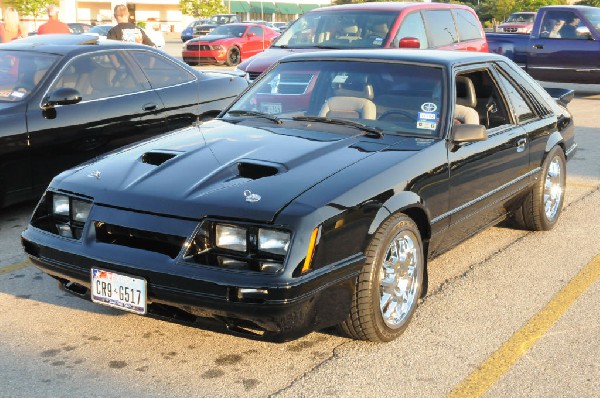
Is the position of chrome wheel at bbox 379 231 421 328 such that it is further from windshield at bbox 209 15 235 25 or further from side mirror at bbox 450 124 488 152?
windshield at bbox 209 15 235 25

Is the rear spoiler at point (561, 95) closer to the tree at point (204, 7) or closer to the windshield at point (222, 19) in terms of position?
the windshield at point (222, 19)

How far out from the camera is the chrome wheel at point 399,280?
407 cm

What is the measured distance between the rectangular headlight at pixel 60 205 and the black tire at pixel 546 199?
3.52 m

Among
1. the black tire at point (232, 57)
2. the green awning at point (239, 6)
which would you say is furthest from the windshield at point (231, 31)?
the green awning at point (239, 6)

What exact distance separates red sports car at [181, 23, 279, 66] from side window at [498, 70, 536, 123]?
1997 cm

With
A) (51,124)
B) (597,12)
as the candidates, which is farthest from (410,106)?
(597,12)

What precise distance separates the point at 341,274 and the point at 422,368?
617 mm

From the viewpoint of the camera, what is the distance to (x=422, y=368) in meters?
3.79

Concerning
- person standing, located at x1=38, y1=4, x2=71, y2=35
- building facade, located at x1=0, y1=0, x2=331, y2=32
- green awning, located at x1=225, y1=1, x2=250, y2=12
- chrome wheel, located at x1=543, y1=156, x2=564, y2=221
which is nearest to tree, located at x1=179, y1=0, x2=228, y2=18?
building facade, located at x1=0, y1=0, x2=331, y2=32

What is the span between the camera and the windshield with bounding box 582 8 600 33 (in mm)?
16047

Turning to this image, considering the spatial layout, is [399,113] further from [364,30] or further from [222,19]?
[222,19]

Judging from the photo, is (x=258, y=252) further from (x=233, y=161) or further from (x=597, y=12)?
(x=597, y=12)

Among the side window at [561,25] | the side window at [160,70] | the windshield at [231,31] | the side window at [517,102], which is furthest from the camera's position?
the windshield at [231,31]

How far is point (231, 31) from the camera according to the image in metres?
27.9
